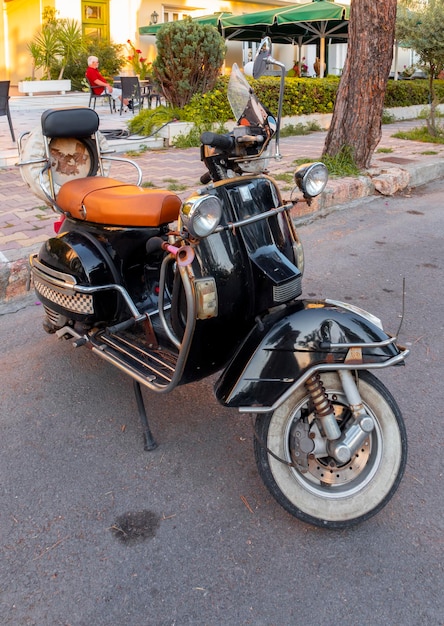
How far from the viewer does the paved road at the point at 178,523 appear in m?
1.95

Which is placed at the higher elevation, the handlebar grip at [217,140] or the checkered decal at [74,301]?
the handlebar grip at [217,140]

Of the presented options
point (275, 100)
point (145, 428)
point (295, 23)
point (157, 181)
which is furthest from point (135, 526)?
point (295, 23)

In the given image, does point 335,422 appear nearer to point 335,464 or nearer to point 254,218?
point 335,464

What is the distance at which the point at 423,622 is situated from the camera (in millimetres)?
1876

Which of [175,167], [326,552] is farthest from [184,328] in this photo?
[175,167]

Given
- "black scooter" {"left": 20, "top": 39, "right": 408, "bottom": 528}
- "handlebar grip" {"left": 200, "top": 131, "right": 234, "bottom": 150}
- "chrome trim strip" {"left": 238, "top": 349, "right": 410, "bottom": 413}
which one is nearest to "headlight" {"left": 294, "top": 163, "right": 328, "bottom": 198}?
"black scooter" {"left": 20, "top": 39, "right": 408, "bottom": 528}

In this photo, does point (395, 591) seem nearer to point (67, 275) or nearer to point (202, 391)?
point (202, 391)

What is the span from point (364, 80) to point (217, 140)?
6.28m

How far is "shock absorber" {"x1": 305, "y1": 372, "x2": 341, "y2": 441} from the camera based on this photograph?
2.13m

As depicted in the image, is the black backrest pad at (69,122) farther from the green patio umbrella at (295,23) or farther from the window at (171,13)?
→ the window at (171,13)

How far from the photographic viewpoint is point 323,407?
84.4 inches

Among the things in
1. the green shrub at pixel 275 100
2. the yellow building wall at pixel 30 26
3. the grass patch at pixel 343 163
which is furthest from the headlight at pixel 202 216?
the yellow building wall at pixel 30 26

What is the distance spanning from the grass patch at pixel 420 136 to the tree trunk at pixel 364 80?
14.1 feet

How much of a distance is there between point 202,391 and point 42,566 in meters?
1.34
